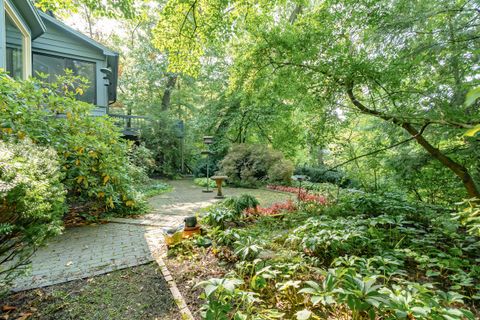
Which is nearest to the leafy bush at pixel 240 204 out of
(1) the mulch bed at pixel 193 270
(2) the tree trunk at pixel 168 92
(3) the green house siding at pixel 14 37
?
(1) the mulch bed at pixel 193 270

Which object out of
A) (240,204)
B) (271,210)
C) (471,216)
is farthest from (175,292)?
(271,210)

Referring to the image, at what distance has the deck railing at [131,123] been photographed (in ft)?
35.7

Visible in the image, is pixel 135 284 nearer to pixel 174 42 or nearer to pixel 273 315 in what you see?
pixel 273 315

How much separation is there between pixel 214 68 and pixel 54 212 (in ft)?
38.6

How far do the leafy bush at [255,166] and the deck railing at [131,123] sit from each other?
4.28m

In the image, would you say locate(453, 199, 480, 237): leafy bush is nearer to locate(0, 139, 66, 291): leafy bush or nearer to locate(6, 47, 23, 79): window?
locate(0, 139, 66, 291): leafy bush

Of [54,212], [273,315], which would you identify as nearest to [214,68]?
[54,212]

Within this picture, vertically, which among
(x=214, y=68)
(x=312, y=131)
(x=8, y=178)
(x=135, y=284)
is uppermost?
(x=214, y=68)

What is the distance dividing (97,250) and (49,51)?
7.93 m

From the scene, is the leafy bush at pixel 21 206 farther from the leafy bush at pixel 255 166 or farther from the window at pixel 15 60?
the leafy bush at pixel 255 166

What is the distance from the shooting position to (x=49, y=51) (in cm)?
814

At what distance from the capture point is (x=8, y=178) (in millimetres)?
1886

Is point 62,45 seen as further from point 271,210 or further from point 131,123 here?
point 271,210

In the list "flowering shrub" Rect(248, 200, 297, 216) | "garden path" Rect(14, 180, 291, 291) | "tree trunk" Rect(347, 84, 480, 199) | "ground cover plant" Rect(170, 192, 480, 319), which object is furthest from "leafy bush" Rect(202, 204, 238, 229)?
"tree trunk" Rect(347, 84, 480, 199)
